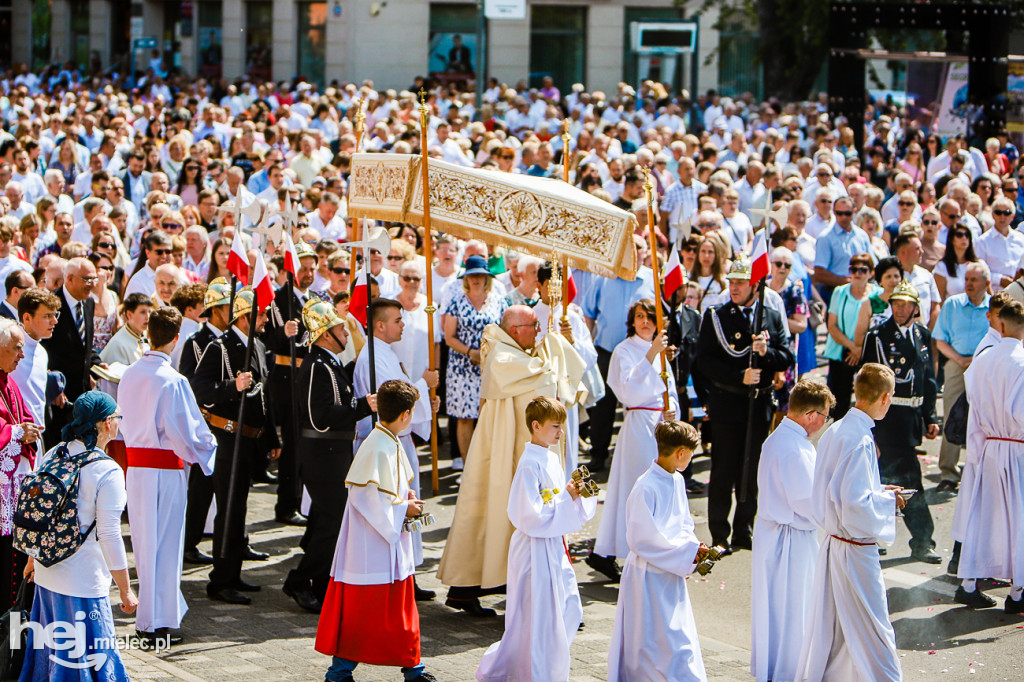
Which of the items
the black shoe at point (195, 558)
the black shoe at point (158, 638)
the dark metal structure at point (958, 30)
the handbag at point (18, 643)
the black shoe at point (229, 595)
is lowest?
→ the black shoe at point (195, 558)

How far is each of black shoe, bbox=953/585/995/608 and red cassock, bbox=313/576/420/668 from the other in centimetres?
371

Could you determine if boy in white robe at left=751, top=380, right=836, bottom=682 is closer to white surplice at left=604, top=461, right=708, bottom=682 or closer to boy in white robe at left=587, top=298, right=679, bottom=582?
white surplice at left=604, top=461, right=708, bottom=682

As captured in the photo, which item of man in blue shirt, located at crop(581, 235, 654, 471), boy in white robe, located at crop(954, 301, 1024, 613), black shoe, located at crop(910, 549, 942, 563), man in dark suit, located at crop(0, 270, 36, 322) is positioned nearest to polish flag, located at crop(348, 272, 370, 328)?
man in dark suit, located at crop(0, 270, 36, 322)

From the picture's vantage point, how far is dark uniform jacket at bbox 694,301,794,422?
996 centimetres

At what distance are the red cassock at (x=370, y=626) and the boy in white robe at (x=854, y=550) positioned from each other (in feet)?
6.65

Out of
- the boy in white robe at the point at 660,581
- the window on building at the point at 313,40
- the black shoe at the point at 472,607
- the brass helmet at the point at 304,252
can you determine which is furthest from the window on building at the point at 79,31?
the boy in white robe at the point at 660,581

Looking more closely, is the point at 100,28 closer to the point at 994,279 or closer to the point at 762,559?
the point at 994,279

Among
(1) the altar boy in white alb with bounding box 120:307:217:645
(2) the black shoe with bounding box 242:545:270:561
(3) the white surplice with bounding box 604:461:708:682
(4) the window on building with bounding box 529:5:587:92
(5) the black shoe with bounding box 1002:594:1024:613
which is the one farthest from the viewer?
(4) the window on building with bounding box 529:5:587:92

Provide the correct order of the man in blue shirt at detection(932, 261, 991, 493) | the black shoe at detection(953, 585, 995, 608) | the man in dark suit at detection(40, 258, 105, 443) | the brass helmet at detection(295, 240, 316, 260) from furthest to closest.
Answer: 1. the brass helmet at detection(295, 240, 316, 260)
2. the man in blue shirt at detection(932, 261, 991, 493)
3. the man in dark suit at detection(40, 258, 105, 443)
4. the black shoe at detection(953, 585, 995, 608)

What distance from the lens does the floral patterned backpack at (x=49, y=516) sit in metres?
6.14

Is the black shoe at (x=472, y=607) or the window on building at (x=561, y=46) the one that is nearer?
the black shoe at (x=472, y=607)

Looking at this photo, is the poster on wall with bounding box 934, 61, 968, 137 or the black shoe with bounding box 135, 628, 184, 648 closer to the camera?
the black shoe with bounding box 135, 628, 184, 648

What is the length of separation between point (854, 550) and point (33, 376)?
478cm

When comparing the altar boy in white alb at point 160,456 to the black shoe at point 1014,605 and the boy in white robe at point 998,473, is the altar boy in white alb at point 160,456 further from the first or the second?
the black shoe at point 1014,605
